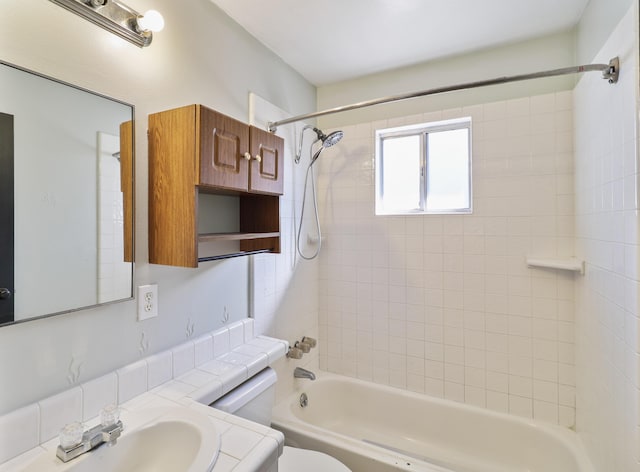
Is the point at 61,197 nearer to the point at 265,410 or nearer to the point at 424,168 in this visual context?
Answer: the point at 265,410

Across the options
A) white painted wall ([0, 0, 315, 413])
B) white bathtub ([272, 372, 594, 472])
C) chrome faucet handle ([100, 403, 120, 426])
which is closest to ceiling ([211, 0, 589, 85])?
white painted wall ([0, 0, 315, 413])

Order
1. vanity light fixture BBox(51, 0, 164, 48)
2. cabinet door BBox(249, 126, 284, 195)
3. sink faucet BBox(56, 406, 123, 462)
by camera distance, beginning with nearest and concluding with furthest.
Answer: sink faucet BBox(56, 406, 123, 462) → vanity light fixture BBox(51, 0, 164, 48) → cabinet door BBox(249, 126, 284, 195)

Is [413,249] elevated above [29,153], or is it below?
below

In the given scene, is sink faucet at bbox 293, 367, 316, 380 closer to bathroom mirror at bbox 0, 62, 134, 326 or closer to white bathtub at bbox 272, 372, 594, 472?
white bathtub at bbox 272, 372, 594, 472

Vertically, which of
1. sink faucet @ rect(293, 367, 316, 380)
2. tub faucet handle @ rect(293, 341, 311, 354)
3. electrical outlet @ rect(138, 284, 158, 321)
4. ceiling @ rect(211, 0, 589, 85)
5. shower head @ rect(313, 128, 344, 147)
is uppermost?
ceiling @ rect(211, 0, 589, 85)

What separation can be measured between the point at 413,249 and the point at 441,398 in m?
1.00

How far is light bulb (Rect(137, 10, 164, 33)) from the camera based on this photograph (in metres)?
1.11

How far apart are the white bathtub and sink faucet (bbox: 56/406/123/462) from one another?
3.56 ft

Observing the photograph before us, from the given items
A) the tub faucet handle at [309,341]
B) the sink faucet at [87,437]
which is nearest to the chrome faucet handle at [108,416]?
the sink faucet at [87,437]

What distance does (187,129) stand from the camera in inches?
44.7

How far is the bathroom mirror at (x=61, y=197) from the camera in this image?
2.84 ft

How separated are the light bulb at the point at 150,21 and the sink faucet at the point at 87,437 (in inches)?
49.1

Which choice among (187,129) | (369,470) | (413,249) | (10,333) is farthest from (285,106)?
(369,470)

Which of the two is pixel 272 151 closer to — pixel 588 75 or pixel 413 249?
pixel 413 249
